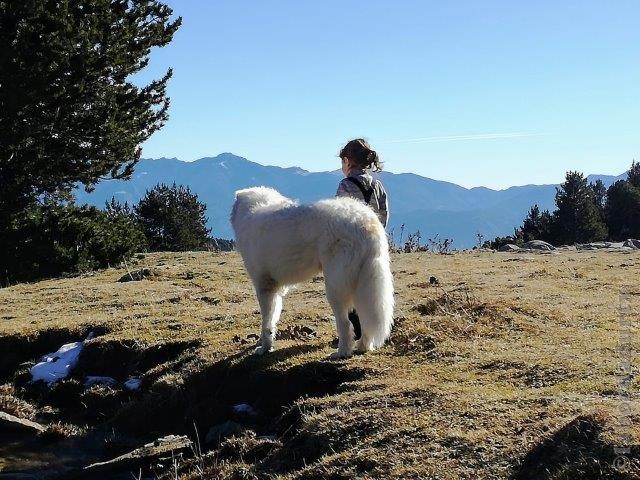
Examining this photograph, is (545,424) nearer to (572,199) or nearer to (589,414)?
(589,414)

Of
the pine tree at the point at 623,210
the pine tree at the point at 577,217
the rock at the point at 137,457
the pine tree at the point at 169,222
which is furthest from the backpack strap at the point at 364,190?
the pine tree at the point at 623,210

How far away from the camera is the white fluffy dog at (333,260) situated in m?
7.69

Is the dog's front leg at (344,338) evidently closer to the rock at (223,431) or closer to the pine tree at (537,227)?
the rock at (223,431)

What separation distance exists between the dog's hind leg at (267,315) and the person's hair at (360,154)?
204 centimetres

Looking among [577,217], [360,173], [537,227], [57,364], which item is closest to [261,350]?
[360,173]

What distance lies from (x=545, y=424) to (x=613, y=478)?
3.13ft

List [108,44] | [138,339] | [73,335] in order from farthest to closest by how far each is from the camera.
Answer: [108,44]
[73,335]
[138,339]

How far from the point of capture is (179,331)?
10.7 m

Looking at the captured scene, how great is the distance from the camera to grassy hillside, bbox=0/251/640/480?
5.14 m

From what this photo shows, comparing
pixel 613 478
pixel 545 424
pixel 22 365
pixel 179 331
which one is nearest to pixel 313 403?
pixel 545 424

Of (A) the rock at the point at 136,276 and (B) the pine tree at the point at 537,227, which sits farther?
(B) the pine tree at the point at 537,227

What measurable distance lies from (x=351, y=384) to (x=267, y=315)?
198cm

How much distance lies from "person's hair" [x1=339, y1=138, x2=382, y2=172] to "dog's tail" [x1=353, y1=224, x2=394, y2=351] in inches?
37.4

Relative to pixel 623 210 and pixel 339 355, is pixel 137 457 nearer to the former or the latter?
pixel 339 355
